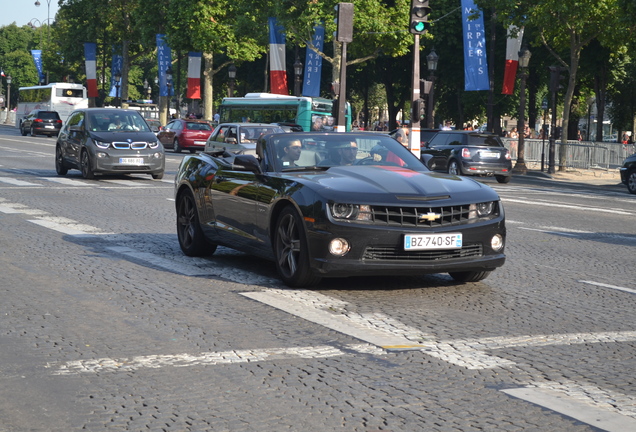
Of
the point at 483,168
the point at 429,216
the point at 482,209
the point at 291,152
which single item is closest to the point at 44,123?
the point at 483,168

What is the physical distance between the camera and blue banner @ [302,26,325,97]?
5238 centimetres

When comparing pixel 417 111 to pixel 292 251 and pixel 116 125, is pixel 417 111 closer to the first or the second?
pixel 116 125

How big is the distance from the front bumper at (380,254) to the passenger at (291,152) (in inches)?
50.1

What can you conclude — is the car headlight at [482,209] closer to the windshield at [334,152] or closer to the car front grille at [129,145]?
the windshield at [334,152]

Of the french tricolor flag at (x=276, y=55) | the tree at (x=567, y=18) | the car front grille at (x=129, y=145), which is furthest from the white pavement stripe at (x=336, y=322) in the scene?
the french tricolor flag at (x=276, y=55)

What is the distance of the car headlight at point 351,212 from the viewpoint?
8.05 m

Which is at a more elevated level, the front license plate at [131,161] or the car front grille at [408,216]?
the car front grille at [408,216]

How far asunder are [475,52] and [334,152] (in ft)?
108

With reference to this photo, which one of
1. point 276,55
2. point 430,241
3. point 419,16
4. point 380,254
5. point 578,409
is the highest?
point 276,55

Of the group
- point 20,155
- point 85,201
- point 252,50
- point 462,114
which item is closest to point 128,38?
point 252,50

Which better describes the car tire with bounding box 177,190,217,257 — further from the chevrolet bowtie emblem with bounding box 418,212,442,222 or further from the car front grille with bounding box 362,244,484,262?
the chevrolet bowtie emblem with bounding box 418,212,442,222

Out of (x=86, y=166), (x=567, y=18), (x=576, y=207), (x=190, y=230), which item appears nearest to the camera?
(x=190, y=230)

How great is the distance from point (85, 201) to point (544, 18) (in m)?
22.0

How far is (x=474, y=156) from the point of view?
29781mm
